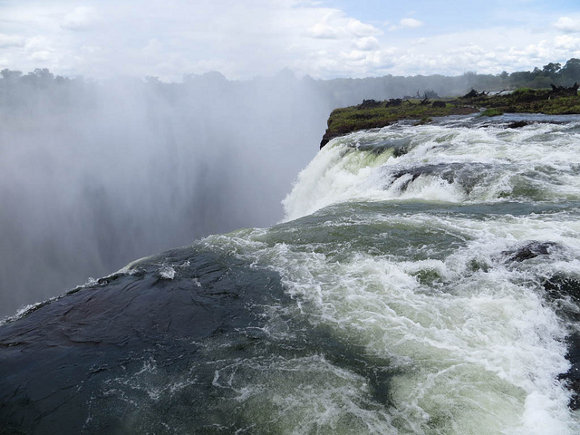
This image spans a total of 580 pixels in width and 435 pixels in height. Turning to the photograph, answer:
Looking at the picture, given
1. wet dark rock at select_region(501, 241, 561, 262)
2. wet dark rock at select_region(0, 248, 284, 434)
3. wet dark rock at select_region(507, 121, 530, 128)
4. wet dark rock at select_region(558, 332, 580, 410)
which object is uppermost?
wet dark rock at select_region(507, 121, 530, 128)

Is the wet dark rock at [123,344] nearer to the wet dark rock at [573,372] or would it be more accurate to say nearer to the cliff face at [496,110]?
the wet dark rock at [573,372]

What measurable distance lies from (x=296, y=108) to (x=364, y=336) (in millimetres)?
159404

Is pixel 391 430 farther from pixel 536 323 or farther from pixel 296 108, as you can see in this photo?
pixel 296 108

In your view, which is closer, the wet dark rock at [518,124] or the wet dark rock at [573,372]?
the wet dark rock at [573,372]

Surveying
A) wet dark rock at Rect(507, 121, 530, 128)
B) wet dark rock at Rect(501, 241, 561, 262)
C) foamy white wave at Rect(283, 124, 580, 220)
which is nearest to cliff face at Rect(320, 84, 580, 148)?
wet dark rock at Rect(507, 121, 530, 128)

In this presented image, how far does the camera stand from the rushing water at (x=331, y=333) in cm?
618

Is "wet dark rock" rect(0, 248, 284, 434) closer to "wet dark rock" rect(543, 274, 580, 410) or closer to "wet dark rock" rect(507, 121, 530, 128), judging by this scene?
"wet dark rock" rect(543, 274, 580, 410)

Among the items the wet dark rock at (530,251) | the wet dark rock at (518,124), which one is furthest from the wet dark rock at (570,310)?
the wet dark rock at (518,124)

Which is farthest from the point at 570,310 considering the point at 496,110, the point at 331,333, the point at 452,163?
the point at 496,110

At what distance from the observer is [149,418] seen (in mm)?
6406

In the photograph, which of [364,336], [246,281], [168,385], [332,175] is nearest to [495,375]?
[364,336]

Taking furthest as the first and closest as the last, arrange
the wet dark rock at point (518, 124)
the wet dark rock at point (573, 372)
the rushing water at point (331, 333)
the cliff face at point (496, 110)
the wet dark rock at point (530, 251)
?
the cliff face at point (496, 110) → the wet dark rock at point (518, 124) → the wet dark rock at point (530, 251) → the rushing water at point (331, 333) → the wet dark rock at point (573, 372)

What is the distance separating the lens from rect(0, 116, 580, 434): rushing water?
20.3 ft

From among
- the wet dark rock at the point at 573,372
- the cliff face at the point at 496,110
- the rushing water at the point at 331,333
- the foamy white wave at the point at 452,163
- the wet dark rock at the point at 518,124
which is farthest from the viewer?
the cliff face at the point at 496,110
